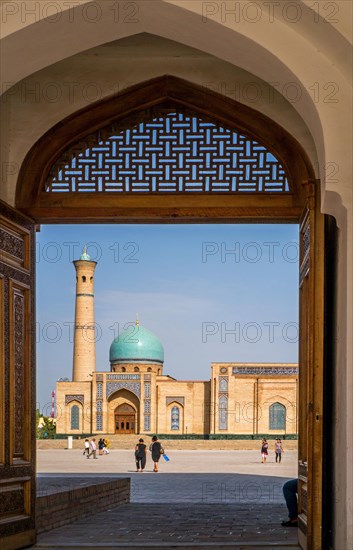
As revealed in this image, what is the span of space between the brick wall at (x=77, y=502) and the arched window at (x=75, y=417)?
32.0 m

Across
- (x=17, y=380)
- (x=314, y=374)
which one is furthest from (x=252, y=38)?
(x=17, y=380)

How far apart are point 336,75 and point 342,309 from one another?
1264 millimetres

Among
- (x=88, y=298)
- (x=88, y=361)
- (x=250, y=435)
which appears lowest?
(x=250, y=435)

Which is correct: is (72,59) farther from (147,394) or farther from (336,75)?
(147,394)

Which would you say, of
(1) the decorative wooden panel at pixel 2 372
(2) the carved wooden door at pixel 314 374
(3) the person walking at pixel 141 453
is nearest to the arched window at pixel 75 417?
(3) the person walking at pixel 141 453

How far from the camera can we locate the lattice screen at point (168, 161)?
20.4 ft

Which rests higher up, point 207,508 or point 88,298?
point 88,298

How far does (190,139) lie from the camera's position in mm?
6340

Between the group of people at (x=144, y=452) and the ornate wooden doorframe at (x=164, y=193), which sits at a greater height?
the ornate wooden doorframe at (x=164, y=193)

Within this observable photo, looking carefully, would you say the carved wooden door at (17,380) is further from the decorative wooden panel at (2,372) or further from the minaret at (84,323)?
the minaret at (84,323)

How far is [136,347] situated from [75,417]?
427 cm

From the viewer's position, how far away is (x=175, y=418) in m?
41.9

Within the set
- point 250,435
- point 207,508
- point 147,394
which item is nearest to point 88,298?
point 147,394

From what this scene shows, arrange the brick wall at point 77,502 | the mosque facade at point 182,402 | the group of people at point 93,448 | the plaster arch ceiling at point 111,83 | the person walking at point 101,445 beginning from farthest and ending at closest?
the mosque facade at point 182,402 → the person walking at point 101,445 → the group of people at point 93,448 → the brick wall at point 77,502 → the plaster arch ceiling at point 111,83
